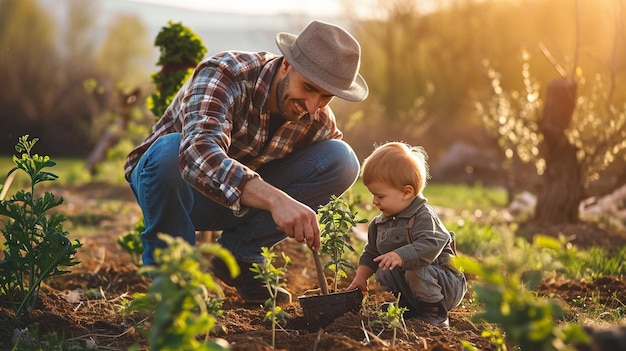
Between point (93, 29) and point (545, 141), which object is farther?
point (93, 29)

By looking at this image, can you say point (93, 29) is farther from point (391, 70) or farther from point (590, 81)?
point (590, 81)

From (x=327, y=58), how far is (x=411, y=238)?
2.77 feet

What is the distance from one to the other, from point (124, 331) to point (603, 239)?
426 cm

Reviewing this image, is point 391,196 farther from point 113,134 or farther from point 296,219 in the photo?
point 113,134

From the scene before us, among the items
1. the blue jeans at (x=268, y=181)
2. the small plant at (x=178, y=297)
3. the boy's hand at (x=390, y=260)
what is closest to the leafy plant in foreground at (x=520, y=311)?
the small plant at (x=178, y=297)

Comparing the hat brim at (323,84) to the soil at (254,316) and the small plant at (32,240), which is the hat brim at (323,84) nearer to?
the soil at (254,316)

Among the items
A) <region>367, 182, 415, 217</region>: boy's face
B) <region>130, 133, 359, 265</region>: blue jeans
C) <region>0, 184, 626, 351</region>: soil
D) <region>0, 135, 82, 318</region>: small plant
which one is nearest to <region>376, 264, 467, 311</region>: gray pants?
<region>0, 184, 626, 351</region>: soil

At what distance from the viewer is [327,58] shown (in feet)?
9.98

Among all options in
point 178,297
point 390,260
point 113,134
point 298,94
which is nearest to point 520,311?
point 178,297

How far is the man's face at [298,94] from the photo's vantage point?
3088 mm

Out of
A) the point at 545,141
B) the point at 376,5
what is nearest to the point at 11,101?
the point at 376,5

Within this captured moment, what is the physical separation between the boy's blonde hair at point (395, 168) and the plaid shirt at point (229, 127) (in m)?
0.56

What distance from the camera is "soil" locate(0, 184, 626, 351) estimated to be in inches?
98.8

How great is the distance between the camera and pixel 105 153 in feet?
35.4
